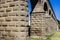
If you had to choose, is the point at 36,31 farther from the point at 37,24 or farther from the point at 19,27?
the point at 19,27

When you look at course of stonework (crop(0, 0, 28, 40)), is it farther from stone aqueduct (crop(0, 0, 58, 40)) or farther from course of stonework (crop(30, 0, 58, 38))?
course of stonework (crop(30, 0, 58, 38))

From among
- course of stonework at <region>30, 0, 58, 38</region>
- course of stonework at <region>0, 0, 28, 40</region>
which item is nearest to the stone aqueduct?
course of stonework at <region>0, 0, 28, 40</region>

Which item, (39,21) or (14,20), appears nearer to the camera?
(14,20)

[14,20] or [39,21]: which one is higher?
[14,20]

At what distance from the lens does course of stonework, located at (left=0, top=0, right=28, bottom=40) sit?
16.3 feet

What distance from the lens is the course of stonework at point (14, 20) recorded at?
4.98 metres

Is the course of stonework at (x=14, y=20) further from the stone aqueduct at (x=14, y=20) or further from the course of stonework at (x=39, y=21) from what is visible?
the course of stonework at (x=39, y=21)

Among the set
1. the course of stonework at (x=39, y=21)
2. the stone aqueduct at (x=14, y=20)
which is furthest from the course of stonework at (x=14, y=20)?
the course of stonework at (x=39, y=21)

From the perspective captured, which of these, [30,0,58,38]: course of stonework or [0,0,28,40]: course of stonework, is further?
[30,0,58,38]: course of stonework

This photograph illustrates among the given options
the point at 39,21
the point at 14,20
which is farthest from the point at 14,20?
the point at 39,21

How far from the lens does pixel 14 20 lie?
5055 mm

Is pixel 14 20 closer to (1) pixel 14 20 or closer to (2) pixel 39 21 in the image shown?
(1) pixel 14 20

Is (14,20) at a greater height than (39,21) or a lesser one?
greater

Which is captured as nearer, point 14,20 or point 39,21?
point 14,20
